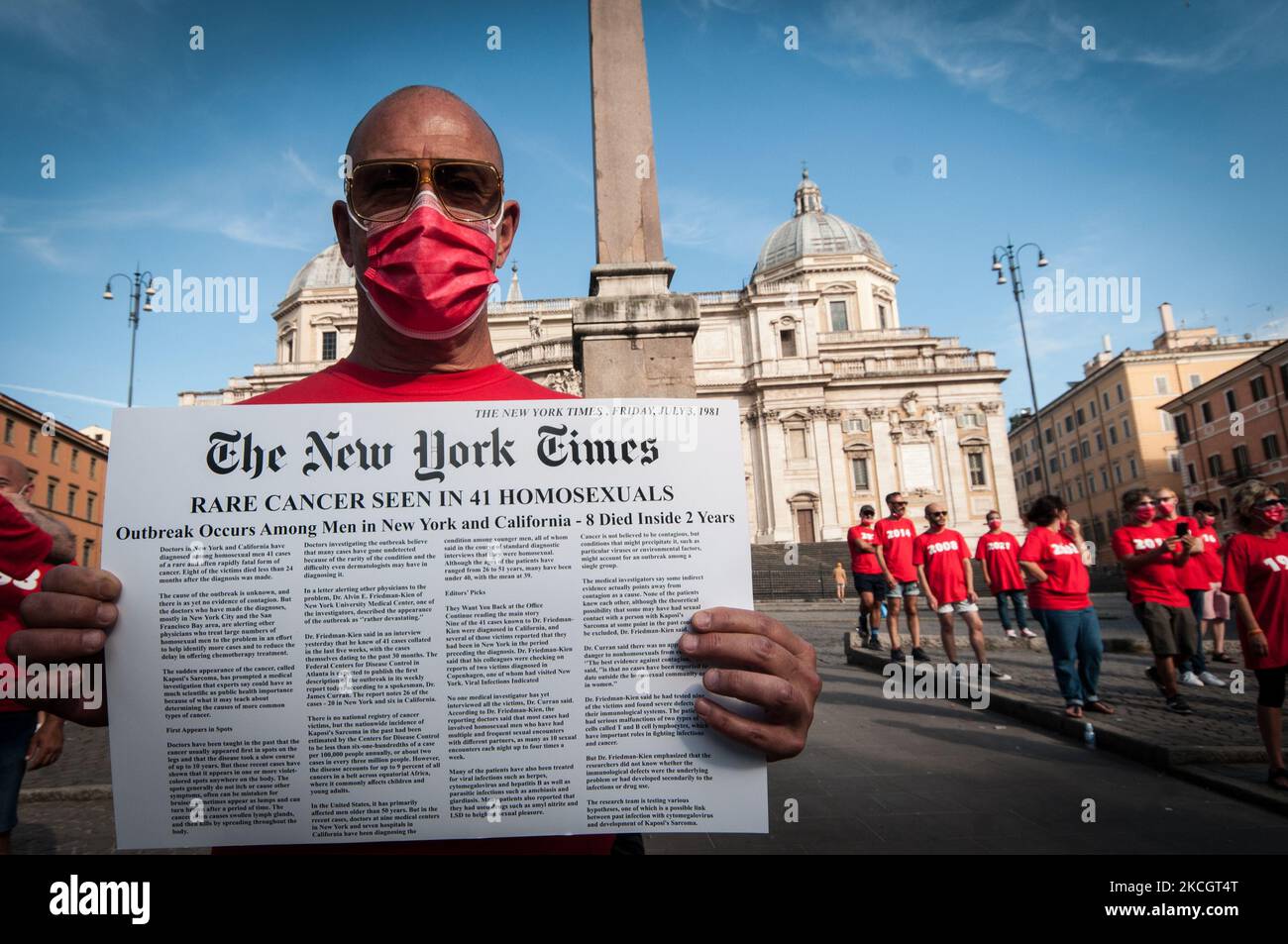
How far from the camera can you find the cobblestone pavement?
13.0ft

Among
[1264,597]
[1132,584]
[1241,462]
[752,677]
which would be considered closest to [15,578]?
[752,677]

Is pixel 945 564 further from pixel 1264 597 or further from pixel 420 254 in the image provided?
pixel 420 254

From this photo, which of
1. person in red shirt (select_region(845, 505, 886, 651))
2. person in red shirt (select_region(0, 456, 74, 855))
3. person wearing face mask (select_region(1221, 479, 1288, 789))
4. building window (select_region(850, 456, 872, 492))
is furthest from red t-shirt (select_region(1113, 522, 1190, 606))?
building window (select_region(850, 456, 872, 492))

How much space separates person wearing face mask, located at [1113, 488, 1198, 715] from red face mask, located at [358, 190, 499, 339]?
702 cm

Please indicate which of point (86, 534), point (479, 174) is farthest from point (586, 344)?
point (86, 534)

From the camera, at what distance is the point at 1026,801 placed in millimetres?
4602

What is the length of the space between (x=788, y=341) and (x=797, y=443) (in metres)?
7.15

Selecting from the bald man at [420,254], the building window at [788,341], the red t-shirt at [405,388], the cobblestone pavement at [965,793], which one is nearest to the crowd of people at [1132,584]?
the cobblestone pavement at [965,793]

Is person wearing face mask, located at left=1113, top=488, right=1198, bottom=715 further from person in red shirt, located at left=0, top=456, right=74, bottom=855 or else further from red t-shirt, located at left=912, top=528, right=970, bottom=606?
person in red shirt, located at left=0, top=456, right=74, bottom=855

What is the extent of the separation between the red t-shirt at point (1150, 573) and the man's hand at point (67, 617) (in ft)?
26.8

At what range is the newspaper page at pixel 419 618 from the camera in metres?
1.47

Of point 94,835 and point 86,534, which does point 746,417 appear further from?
point 94,835

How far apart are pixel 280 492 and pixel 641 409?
82cm

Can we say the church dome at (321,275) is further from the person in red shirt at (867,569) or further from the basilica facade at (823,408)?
the person in red shirt at (867,569)
